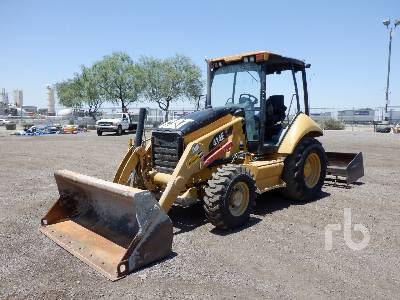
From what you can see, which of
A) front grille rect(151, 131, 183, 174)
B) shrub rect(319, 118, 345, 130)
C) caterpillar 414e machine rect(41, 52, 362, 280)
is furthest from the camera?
shrub rect(319, 118, 345, 130)

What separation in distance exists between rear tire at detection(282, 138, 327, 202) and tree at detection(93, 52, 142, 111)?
43039 mm

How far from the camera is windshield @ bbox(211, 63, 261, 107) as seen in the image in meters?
6.87

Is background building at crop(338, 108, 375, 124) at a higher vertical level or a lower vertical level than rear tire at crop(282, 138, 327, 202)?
higher

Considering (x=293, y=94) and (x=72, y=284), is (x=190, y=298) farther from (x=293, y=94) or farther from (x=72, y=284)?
(x=293, y=94)

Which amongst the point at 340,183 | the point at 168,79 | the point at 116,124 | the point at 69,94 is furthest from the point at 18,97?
the point at 340,183

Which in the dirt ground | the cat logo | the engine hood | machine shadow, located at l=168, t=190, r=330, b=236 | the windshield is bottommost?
the dirt ground

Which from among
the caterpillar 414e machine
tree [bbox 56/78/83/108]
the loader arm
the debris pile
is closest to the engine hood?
the caterpillar 414e machine

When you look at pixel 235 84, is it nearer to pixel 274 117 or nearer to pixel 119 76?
pixel 274 117

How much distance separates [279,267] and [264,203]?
2888 mm

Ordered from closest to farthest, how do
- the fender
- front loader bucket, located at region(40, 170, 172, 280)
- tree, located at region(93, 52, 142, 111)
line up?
front loader bucket, located at region(40, 170, 172, 280), the fender, tree, located at region(93, 52, 142, 111)

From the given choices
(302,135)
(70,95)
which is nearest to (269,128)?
(302,135)

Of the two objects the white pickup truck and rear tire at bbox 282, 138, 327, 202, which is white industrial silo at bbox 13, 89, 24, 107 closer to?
the white pickup truck

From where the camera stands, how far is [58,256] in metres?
4.70

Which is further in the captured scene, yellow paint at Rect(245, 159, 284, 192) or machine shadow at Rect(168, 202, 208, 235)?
yellow paint at Rect(245, 159, 284, 192)
